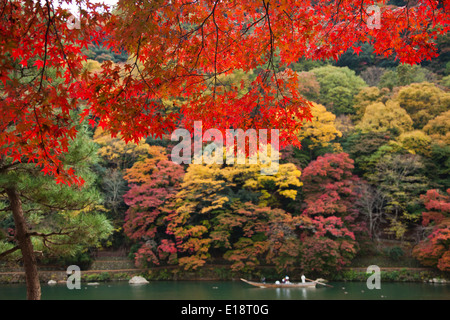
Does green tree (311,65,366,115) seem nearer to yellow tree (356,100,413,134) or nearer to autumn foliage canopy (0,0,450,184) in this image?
yellow tree (356,100,413,134)

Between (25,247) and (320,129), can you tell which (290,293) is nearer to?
(320,129)

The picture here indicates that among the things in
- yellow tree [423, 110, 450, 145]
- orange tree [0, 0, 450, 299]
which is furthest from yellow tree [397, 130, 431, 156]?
orange tree [0, 0, 450, 299]

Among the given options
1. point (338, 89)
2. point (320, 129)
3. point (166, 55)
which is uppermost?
point (338, 89)

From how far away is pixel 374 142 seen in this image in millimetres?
14031

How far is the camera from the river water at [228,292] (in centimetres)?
942

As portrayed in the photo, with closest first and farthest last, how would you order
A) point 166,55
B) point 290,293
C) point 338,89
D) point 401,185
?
1. point 166,55
2. point 290,293
3. point 401,185
4. point 338,89

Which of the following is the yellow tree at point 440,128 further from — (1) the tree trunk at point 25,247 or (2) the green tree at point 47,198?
(1) the tree trunk at point 25,247

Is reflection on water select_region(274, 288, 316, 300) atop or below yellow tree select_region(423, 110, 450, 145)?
below

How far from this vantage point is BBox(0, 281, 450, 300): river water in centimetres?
942

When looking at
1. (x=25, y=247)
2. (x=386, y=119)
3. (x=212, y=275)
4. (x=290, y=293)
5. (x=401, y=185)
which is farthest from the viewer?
(x=386, y=119)

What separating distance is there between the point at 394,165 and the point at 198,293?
783cm

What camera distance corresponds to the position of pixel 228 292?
34.1 ft

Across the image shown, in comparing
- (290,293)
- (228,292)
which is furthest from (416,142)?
(228,292)
